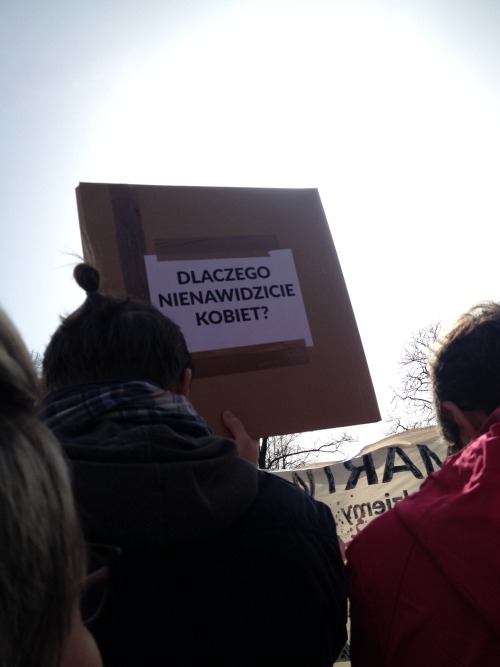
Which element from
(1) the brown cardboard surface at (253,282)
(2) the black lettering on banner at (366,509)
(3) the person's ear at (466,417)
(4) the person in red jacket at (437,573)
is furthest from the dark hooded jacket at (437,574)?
(2) the black lettering on banner at (366,509)

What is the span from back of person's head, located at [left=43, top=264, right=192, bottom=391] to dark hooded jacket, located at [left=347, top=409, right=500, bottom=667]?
538mm

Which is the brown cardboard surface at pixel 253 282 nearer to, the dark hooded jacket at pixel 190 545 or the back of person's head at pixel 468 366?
the back of person's head at pixel 468 366

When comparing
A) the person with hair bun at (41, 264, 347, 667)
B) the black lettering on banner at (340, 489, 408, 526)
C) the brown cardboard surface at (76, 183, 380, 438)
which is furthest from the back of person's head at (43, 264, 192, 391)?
the black lettering on banner at (340, 489, 408, 526)

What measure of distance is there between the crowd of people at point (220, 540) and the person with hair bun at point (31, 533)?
4.7 inches

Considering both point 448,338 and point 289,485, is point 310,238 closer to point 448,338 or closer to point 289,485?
point 448,338

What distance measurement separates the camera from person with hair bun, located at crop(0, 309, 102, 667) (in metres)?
0.55

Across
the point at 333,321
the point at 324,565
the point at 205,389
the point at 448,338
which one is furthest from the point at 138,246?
the point at 324,565

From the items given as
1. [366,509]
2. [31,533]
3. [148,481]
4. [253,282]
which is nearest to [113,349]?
[148,481]

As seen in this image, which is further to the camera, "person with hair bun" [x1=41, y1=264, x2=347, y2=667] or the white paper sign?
the white paper sign

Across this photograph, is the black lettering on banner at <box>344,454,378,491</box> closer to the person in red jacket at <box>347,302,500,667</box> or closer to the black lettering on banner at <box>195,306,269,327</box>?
the black lettering on banner at <box>195,306,269,327</box>

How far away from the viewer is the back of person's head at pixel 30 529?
21.6 inches

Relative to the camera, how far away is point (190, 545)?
41.4 inches

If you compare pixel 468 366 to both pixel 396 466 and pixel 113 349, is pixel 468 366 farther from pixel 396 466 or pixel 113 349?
pixel 396 466

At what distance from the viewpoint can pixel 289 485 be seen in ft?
4.13
